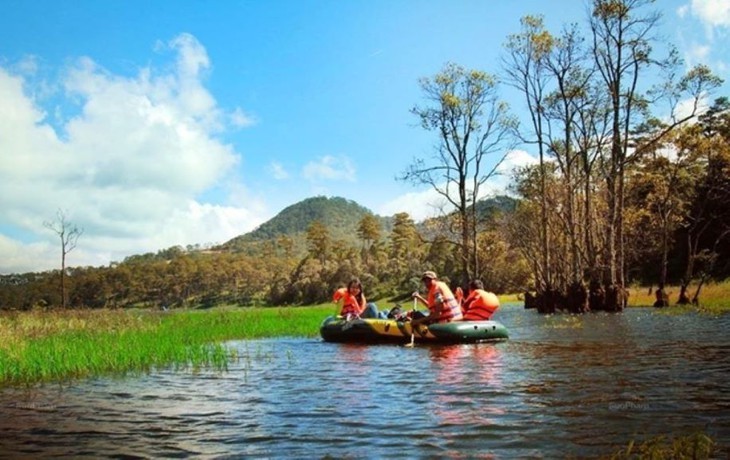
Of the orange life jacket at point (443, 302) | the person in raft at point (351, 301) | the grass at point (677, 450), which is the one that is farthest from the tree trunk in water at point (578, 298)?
the grass at point (677, 450)

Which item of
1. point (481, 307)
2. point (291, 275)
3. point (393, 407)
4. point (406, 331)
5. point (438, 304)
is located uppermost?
point (291, 275)

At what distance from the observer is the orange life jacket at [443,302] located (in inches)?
631

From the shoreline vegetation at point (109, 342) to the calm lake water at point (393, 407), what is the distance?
1.09 meters

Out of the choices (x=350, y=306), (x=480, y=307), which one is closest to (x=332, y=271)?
(x=350, y=306)

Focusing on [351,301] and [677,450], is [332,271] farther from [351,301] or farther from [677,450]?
[677,450]

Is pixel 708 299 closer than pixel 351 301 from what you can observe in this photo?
No

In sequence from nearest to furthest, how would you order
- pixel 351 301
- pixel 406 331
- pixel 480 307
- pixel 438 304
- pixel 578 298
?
1. pixel 438 304
2. pixel 406 331
3. pixel 480 307
4. pixel 351 301
5. pixel 578 298

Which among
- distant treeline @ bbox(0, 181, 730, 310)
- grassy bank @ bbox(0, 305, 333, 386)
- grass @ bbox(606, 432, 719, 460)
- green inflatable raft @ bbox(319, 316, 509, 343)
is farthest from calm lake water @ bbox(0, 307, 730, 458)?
distant treeline @ bbox(0, 181, 730, 310)

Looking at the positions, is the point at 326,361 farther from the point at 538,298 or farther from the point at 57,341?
the point at 538,298

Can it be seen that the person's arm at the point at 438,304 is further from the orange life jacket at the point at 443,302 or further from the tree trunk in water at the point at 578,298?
the tree trunk in water at the point at 578,298

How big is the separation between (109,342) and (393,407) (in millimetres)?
9450

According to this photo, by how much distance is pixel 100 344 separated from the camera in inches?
555

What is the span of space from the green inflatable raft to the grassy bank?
3.49m

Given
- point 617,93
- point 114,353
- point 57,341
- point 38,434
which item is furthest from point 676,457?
point 617,93
